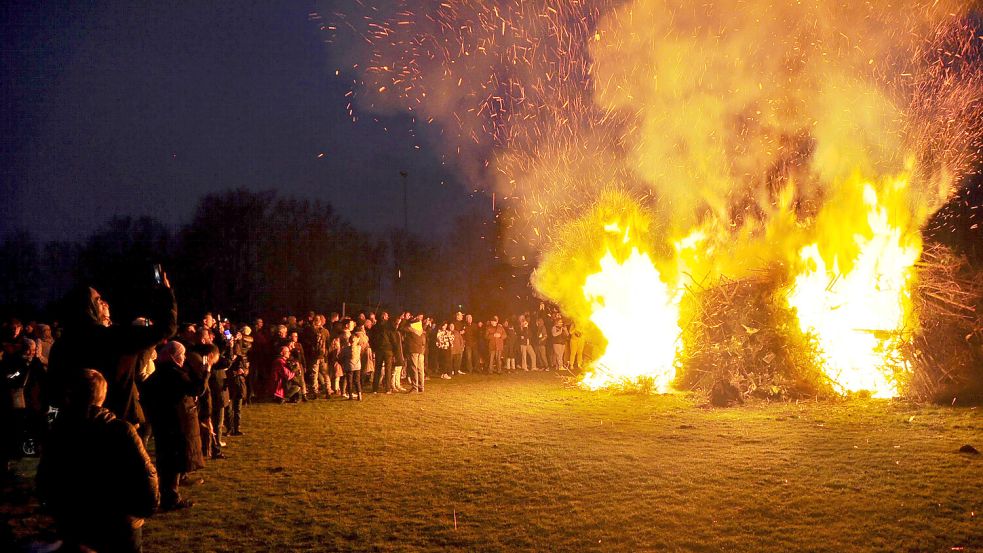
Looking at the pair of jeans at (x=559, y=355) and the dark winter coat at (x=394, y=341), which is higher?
the dark winter coat at (x=394, y=341)

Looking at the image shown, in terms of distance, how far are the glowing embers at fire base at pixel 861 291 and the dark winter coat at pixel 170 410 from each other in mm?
12207

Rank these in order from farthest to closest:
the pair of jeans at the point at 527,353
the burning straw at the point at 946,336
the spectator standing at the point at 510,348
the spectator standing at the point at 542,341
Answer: the spectator standing at the point at 542,341
the pair of jeans at the point at 527,353
the spectator standing at the point at 510,348
the burning straw at the point at 946,336

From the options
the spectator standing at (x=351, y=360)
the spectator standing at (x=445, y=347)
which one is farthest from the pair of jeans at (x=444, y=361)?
the spectator standing at (x=351, y=360)

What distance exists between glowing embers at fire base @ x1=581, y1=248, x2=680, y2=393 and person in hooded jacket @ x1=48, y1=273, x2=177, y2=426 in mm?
12993

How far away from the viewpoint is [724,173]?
57.6 feet

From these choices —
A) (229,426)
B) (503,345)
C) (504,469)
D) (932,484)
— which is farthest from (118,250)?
(932,484)

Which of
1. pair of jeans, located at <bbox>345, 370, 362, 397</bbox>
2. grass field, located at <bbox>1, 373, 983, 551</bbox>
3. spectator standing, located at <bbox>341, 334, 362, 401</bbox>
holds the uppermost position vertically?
spectator standing, located at <bbox>341, 334, 362, 401</bbox>

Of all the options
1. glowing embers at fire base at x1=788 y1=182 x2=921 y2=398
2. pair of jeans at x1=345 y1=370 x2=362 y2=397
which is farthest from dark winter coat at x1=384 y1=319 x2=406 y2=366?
glowing embers at fire base at x1=788 y1=182 x2=921 y2=398

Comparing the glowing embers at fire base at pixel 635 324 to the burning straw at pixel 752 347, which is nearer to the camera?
the burning straw at pixel 752 347

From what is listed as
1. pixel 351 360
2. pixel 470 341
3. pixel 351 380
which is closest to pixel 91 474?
pixel 351 360

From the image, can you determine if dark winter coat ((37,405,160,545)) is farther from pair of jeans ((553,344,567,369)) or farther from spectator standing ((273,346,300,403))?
pair of jeans ((553,344,567,369))

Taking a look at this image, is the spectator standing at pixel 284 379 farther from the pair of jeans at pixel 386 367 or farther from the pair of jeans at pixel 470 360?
the pair of jeans at pixel 470 360

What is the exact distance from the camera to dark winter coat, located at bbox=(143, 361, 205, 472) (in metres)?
6.69

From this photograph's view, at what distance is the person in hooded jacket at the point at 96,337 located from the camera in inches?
175
